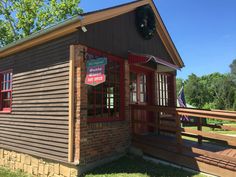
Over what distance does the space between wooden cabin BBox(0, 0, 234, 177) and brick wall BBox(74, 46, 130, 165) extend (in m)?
0.02

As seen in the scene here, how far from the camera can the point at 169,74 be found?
11.1m

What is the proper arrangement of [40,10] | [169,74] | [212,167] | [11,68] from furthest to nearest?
1. [40,10]
2. [169,74]
3. [11,68]
4. [212,167]

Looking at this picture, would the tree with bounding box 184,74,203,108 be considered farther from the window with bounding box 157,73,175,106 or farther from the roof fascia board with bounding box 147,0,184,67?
the window with bounding box 157,73,175,106

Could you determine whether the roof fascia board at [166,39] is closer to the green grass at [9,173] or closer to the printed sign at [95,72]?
the printed sign at [95,72]

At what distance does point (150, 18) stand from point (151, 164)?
17.7ft

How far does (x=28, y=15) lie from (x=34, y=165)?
1912cm

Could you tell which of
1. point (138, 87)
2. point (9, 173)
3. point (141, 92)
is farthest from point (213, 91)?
point (9, 173)

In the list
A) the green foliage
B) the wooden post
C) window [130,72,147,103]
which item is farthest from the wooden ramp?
the green foliage

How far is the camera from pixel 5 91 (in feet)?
31.4

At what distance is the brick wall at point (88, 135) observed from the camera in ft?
20.6

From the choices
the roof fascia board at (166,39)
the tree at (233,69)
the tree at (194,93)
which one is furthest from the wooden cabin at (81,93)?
the tree at (233,69)

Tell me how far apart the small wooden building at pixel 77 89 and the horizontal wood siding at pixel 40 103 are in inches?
1.1

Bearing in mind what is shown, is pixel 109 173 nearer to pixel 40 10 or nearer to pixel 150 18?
pixel 150 18

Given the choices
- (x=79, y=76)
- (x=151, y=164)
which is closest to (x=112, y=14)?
(x=79, y=76)
